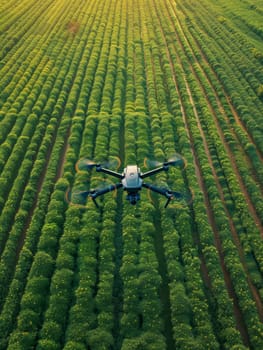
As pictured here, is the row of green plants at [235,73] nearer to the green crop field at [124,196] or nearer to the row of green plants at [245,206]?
the green crop field at [124,196]

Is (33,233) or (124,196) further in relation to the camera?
(124,196)

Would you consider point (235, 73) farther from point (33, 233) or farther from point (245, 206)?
point (33, 233)

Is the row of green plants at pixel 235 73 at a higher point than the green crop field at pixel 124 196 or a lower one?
higher

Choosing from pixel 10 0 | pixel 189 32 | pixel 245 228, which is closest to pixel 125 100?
pixel 245 228

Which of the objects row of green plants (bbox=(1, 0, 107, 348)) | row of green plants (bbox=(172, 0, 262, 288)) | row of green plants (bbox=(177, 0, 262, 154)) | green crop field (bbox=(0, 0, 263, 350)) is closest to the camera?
green crop field (bbox=(0, 0, 263, 350))

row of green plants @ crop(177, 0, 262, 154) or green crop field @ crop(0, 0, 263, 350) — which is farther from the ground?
row of green plants @ crop(177, 0, 262, 154)

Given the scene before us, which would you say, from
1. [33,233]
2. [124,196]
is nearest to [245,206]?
[124,196]

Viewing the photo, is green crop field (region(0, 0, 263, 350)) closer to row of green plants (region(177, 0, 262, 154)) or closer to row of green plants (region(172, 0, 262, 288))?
row of green plants (region(172, 0, 262, 288))

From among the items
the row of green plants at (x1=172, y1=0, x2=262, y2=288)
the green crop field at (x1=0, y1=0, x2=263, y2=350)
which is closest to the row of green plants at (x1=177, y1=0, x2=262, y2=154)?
the green crop field at (x1=0, y1=0, x2=263, y2=350)

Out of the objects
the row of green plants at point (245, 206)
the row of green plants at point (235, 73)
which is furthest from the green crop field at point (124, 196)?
the row of green plants at point (235, 73)
